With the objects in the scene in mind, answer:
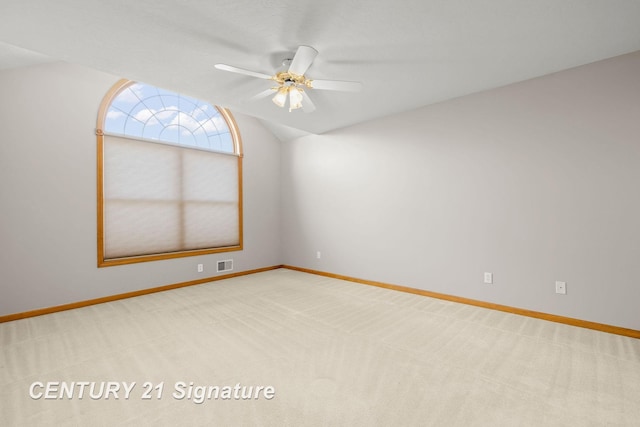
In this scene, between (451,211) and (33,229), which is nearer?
(33,229)

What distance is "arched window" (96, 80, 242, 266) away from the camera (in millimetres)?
3811

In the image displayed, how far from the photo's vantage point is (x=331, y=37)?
2.36 metres

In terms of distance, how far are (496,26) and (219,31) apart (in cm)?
219

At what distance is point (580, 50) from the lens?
8.48 feet

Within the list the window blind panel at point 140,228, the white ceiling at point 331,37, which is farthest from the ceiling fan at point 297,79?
the window blind panel at point 140,228

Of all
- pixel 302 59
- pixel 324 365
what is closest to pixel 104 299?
pixel 324 365

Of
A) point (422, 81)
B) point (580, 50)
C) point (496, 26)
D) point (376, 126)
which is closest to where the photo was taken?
point (496, 26)

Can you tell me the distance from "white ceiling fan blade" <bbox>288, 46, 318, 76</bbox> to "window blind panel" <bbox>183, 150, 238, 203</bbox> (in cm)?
278

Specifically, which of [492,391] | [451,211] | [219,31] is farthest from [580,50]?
[219,31]

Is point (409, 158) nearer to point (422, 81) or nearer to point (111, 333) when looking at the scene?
point (422, 81)

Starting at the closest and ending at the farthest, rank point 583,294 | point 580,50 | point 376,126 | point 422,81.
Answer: point 580,50
point 583,294
point 422,81
point 376,126

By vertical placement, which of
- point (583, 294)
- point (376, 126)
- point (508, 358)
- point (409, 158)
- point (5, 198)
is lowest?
point (508, 358)

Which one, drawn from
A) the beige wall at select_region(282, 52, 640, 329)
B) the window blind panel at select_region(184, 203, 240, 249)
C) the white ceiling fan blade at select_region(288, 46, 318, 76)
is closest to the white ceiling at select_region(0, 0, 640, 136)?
the white ceiling fan blade at select_region(288, 46, 318, 76)

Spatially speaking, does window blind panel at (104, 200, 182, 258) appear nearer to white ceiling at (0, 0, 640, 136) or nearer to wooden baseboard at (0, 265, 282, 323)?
wooden baseboard at (0, 265, 282, 323)
